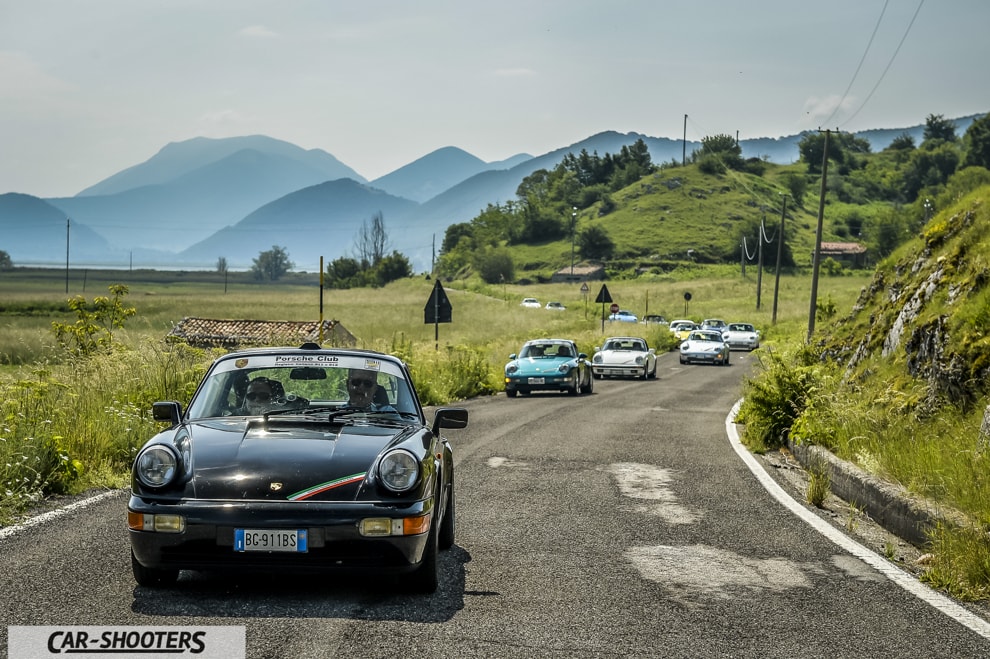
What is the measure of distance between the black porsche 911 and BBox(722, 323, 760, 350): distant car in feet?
169

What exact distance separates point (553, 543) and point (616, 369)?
26811 millimetres

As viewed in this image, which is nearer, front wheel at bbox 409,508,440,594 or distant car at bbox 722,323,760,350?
front wheel at bbox 409,508,440,594

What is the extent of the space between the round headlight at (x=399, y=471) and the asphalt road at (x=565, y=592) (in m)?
0.64

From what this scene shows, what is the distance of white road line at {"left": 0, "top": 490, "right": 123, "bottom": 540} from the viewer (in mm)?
8000

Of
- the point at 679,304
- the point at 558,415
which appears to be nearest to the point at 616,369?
the point at 558,415

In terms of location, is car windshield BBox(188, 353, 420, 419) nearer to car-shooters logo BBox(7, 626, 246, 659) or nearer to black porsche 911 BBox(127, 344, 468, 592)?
black porsche 911 BBox(127, 344, 468, 592)

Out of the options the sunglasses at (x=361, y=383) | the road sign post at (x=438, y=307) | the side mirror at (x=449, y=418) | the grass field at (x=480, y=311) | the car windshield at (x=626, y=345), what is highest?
the sunglasses at (x=361, y=383)

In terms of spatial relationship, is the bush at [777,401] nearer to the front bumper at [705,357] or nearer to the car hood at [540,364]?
the car hood at [540,364]

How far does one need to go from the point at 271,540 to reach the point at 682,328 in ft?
198

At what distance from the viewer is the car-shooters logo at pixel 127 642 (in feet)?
16.4

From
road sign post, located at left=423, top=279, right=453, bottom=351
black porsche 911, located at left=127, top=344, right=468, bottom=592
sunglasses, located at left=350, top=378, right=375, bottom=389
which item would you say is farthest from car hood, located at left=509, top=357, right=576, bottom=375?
black porsche 911, located at left=127, top=344, right=468, bottom=592

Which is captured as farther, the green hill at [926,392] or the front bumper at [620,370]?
the front bumper at [620,370]

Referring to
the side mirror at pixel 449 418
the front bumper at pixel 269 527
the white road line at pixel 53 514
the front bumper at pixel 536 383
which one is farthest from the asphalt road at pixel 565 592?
the front bumper at pixel 536 383

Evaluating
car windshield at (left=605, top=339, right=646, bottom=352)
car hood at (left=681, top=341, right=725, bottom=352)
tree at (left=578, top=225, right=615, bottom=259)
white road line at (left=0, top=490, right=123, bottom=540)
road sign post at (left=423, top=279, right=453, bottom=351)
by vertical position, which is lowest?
car hood at (left=681, top=341, right=725, bottom=352)
